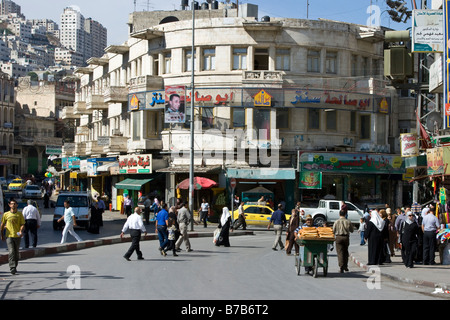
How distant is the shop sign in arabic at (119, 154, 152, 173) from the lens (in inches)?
1752

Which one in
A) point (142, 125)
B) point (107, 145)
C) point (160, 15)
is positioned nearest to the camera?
point (142, 125)

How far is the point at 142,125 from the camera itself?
149 ft

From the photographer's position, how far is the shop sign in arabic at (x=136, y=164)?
44.5 m

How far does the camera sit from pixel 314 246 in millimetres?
16656

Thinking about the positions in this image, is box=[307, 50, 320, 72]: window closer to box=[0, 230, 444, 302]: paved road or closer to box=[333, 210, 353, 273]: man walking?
box=[0, 230, 444, 302]: paved road

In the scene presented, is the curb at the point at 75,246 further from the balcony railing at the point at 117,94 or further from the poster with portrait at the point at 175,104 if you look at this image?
the balcony railing at the point at 117,94

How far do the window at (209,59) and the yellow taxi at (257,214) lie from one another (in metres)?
10.9

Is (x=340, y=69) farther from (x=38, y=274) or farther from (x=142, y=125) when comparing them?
(x=38, y=274)

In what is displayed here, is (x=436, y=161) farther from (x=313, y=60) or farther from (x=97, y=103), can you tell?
(x=97, y=103)

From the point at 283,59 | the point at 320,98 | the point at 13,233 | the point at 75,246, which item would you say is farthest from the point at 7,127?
the point at 13,233

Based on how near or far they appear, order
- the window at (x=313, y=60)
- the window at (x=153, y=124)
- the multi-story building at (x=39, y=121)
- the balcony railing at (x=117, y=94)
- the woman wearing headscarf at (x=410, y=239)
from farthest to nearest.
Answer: the multi-story building at (x=39, y=121) < the balcony railing at (x=117, y=94) < the window at (x=153, y=124) < the window at (x=313, y=60) < the woman wearing headscarf at (x=410, y=239)

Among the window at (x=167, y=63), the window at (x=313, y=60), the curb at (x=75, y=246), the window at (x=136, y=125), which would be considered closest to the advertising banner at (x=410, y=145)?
the curb at (x=75, y=246)

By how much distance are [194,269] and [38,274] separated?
397 cm
